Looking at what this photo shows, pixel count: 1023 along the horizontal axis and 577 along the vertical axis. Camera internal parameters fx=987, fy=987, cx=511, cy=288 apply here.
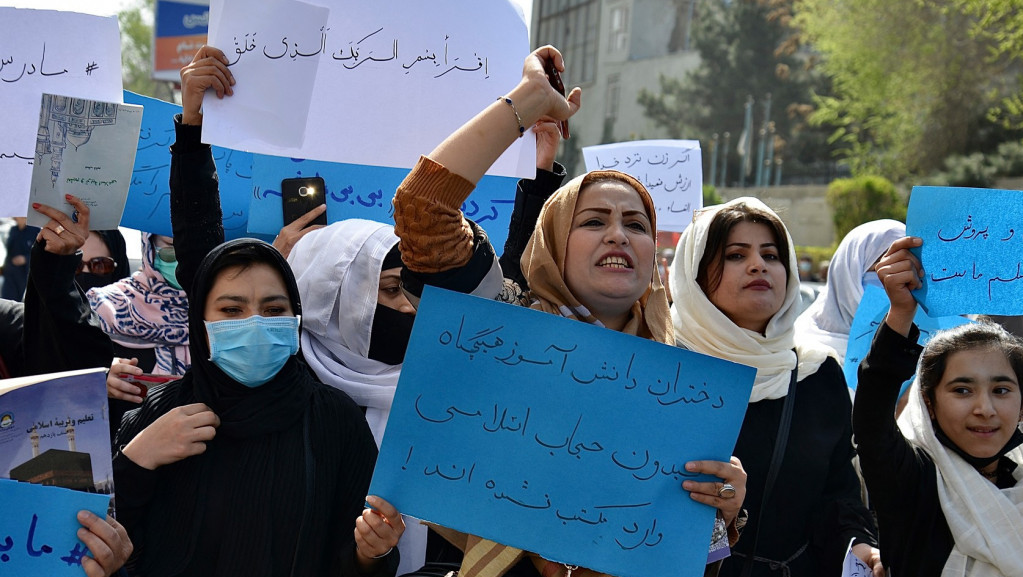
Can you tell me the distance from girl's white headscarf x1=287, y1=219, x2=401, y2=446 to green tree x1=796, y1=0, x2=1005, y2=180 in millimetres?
23984

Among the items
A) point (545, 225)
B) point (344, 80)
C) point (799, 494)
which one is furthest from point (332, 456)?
point (799, 494)

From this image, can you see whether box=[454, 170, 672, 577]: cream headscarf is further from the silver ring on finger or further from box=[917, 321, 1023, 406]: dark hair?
box=[917, 321, 1023, 406]: dark hair

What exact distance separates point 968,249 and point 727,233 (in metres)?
0.75

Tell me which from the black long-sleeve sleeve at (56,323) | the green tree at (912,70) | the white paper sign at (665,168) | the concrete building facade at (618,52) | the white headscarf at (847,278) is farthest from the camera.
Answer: the concrete building facade at (618,52)

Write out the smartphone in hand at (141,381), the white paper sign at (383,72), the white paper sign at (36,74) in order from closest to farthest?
the white paper sign at (383,72), the white paper sign at (36,74), the smartphone in hand at (141,381)

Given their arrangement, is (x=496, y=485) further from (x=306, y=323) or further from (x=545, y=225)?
(x=306, y=323)

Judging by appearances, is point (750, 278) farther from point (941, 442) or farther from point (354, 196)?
point (354, 196)

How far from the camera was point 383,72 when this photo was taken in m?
2.72

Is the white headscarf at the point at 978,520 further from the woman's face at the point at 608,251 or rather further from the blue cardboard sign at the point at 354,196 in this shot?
the blue cardboard sign at the point at 354,196

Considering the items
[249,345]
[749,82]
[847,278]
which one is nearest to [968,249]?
[249,345]

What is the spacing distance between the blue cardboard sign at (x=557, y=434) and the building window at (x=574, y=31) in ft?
143

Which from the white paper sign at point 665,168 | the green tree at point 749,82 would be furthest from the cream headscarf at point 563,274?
the green tree at point 749,82

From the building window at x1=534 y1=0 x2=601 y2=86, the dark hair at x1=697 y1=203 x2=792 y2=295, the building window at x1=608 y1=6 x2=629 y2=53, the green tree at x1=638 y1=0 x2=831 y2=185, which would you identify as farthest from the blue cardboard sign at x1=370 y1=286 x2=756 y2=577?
the building window at x1=534 y1=0 x2=601 y2=86

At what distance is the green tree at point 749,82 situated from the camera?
36844 mm
